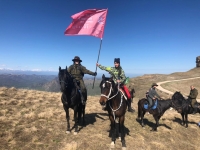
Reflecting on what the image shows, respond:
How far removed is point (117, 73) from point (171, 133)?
7314 mm

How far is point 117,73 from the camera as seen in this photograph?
8.79 metres

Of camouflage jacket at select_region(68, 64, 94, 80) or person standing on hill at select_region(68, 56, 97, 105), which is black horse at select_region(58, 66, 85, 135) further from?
camouflage jacket at select_region(68, 64, 94, 80)

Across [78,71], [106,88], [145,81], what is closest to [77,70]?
[78,71]

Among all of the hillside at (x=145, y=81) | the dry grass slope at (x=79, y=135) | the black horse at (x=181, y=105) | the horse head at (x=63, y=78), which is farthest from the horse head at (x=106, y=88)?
the hillside at (x=145, y=81)

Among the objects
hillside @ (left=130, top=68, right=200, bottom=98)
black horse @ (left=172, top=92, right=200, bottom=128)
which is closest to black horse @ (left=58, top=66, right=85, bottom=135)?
black horse @ (left=172, top=92, right=200, bottom=128)

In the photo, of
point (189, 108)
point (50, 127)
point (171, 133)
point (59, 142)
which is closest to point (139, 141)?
point (171, 133)

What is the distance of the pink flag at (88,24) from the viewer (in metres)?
10.6

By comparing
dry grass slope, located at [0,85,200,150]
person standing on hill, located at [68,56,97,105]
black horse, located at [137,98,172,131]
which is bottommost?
dry grass slope, located at [0,85,200,150]

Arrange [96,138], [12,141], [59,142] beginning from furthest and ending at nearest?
1. [96,138]
2. [59,142]
3. [12,141]

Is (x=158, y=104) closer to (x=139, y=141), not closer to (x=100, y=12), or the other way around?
(x=139, y=141)

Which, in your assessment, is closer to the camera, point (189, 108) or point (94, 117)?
point (94, 117)

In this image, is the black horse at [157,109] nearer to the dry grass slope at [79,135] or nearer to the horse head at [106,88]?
the dry grass slope at [79,135]

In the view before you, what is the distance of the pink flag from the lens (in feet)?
34.9

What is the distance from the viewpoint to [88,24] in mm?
10836
